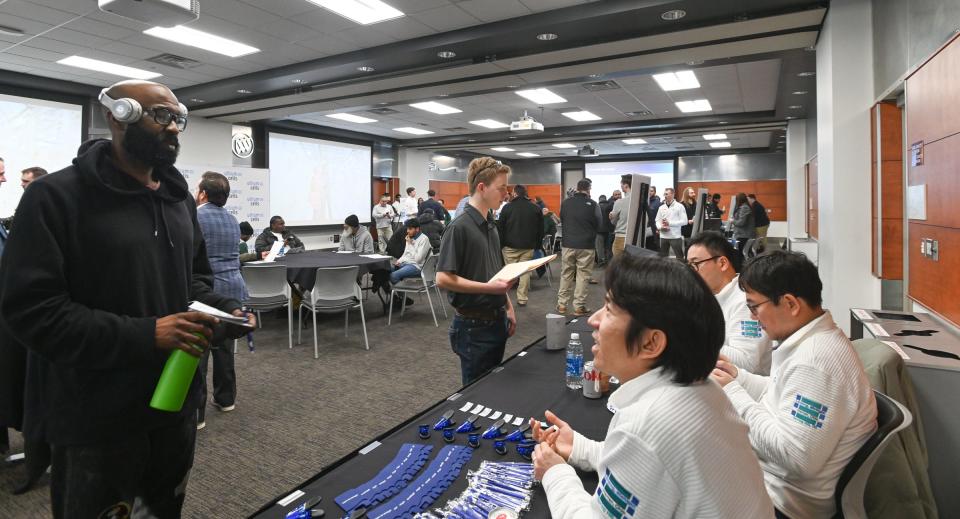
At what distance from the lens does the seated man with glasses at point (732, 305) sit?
185 cm

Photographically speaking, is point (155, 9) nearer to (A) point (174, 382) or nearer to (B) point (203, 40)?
(B) point (203, 40)

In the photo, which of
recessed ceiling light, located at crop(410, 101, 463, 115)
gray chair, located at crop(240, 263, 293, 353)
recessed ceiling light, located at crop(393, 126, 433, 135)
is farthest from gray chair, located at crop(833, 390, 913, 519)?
recessed ceiling light, located at crop(393, 126, 433, 135)

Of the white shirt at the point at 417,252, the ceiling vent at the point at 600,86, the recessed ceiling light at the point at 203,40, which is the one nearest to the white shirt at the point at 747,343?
the white shirt at the point at 417,252

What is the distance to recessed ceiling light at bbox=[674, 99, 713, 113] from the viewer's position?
8.88 m

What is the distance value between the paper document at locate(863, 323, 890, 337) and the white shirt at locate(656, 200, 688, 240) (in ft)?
20.0

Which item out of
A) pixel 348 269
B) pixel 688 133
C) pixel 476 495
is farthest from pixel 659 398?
pixel 688 133

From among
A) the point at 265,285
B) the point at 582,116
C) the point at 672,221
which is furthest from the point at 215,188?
the point at 582,116

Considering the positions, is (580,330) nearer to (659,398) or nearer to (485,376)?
(485,376)

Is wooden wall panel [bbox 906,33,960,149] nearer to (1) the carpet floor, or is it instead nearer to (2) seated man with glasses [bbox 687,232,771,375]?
(2) seated man with glasses [bbox 687,232,771,375]

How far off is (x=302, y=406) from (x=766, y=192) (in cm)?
1589

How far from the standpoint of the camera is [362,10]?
16.0ft

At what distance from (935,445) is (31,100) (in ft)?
32.9

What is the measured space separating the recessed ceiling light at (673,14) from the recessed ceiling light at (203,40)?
14.7 ft

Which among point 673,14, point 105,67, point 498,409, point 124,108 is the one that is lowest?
point 498,409
